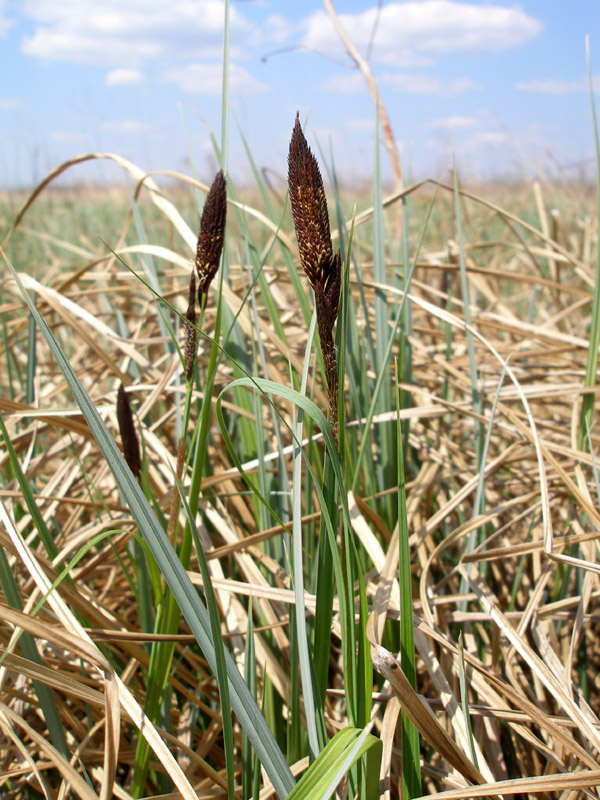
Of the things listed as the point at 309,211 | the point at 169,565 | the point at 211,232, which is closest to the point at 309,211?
the point at 309,211

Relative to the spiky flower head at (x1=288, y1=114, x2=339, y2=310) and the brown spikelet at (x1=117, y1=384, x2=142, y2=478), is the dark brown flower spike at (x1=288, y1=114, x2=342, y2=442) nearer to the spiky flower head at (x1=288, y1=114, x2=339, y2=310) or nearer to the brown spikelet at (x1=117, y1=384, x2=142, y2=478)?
the spiky flower head at (x1=288, y1=114, x2=339, y2=310)

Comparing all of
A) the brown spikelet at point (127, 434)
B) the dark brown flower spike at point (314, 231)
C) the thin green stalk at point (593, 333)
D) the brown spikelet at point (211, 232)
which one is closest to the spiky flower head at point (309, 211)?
the dark brown flower spike at point (314, 231)

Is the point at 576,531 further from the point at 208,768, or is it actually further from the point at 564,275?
the point at 564,275

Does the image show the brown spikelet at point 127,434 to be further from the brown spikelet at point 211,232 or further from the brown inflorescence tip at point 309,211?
the brown inflorescence tip at point 309,211

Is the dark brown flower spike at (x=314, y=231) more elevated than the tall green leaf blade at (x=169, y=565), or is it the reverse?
the dark brown flower spike at (x=314, y=231)

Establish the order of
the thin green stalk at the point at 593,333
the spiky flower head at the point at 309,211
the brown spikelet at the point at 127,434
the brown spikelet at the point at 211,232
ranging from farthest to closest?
the thin green stalk at the point at 593,333 → the brown spikelet at the point at 127,434 → the brown spikelet at the point at 211,232 → the spiky flower head at the point at 309,211

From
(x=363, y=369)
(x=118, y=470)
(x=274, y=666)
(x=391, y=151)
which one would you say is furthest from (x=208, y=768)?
(x=391, y=151)

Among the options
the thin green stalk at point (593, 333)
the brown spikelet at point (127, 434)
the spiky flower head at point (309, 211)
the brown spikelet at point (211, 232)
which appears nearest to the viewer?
the spiky flower head at point (309, 211)

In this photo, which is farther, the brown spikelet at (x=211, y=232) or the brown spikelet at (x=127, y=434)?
the brown spikelet at (x=127, y=434)
